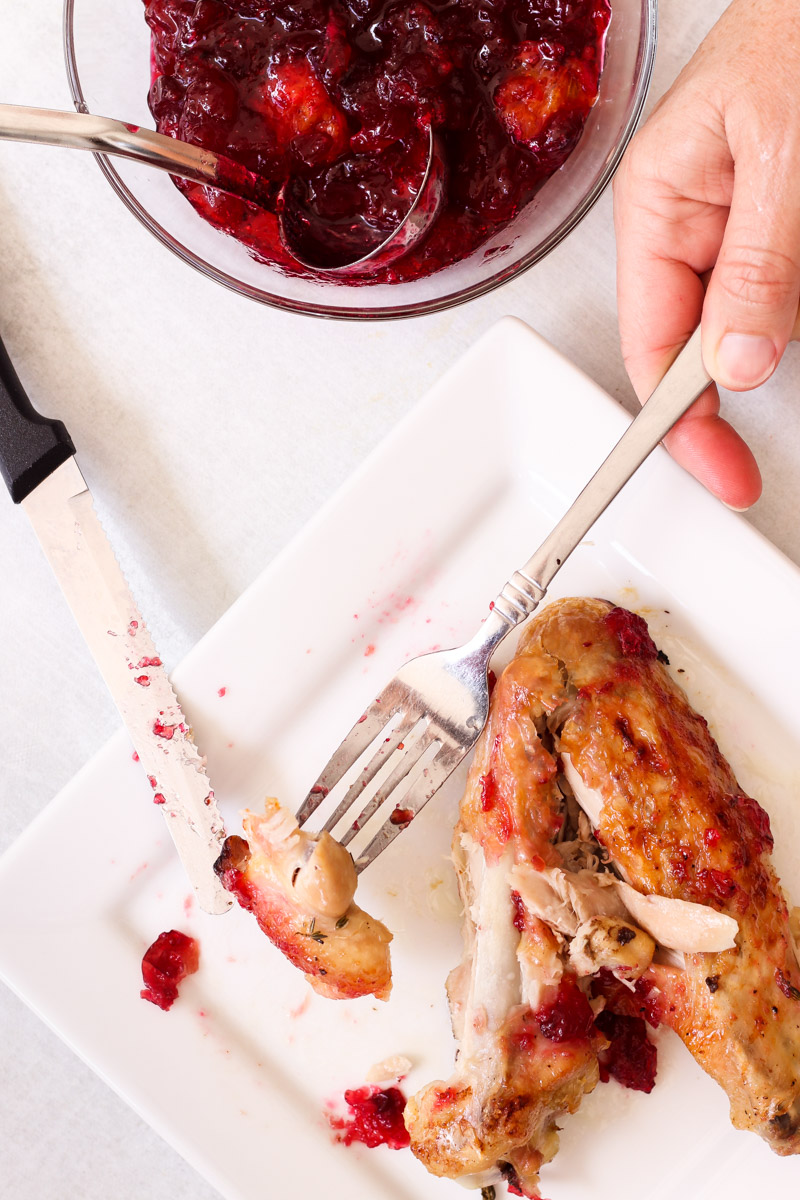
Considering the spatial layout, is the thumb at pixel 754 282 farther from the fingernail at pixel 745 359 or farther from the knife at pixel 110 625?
the knife at pixel 110 625

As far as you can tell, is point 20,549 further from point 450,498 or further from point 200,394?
point 450,498

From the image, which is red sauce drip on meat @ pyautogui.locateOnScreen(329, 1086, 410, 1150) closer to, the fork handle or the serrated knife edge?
the serrated knife edge

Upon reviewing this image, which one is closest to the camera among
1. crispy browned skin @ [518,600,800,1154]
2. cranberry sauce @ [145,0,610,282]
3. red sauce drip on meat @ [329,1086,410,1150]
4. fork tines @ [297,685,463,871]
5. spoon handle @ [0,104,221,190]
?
spoon handle @ [0,104,221,190]

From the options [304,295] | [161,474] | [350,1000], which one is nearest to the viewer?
[304,295]

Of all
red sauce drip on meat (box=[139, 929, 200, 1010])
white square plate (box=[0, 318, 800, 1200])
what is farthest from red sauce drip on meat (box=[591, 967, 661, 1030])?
red sauce drip on meat (box=[139, 929, 200, 1010])

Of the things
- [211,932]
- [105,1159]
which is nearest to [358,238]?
[211,932]

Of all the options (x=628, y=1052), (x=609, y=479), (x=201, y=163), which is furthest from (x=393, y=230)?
(x=628, y=1052)

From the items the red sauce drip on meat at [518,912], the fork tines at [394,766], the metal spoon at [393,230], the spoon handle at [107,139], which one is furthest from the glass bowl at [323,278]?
the red sauce drip on meat at [518,912]
